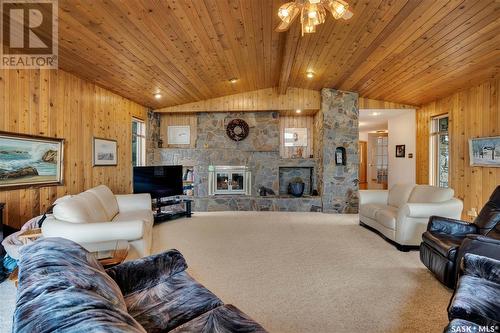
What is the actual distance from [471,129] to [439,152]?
1.17m

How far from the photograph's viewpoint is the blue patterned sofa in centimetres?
75

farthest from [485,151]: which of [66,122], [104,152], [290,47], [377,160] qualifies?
[66,122]

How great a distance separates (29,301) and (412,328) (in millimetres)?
2275

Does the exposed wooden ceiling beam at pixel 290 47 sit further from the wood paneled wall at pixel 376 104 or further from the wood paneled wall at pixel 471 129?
the wood paneled wall at pixel 471 129

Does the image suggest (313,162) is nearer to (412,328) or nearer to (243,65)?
(243,65)

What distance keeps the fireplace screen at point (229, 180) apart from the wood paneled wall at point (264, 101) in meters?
1.51

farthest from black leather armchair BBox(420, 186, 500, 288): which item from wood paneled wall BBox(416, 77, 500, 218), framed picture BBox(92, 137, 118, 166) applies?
framed picture BBox(92, 137, 118, 166)

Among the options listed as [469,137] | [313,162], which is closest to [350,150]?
[313,162]

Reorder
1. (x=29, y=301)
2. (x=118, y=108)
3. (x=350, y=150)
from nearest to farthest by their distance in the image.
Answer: (x=29, y=301) < (x=118, y=108) < (x=350, y=150)

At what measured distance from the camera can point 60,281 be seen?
2.99ft

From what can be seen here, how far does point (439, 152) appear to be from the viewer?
5863 millimetres

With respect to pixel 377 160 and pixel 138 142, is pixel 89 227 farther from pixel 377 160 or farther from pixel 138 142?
pixel 377 160

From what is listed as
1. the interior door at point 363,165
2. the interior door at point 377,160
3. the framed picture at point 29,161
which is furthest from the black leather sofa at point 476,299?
the interior door at point 363,165

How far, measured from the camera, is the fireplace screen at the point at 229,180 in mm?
6637
